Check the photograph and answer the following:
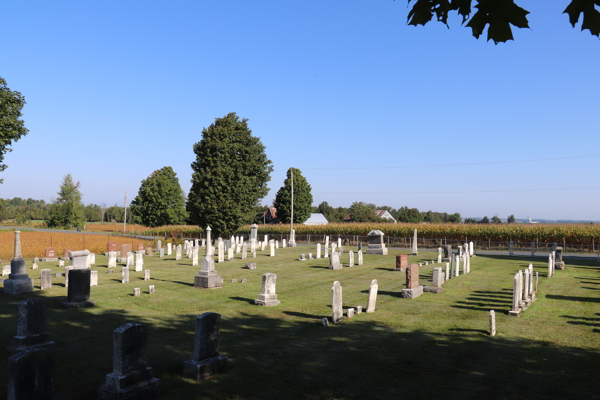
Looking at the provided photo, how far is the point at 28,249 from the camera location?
32688mm

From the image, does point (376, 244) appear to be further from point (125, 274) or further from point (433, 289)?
point (125, 274)

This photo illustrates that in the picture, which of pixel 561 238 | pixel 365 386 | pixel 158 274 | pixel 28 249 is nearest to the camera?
pixel 365 386

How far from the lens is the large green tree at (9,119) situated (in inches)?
1254

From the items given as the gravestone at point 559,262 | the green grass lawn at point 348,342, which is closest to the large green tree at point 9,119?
the green grass lawn at point 348,342

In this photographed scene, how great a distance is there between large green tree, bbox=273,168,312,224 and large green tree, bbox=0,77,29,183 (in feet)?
150

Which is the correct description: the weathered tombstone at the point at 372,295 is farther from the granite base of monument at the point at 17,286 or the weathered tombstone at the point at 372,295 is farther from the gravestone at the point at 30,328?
the granite base of monument at the point at 17,286

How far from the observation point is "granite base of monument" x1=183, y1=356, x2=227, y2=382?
7.50 meters

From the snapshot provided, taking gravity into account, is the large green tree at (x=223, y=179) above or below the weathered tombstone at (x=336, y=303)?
above

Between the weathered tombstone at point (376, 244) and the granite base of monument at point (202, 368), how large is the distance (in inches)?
1037

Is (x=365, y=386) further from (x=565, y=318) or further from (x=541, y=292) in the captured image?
(x=541, y=292)

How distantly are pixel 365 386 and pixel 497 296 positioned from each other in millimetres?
10455

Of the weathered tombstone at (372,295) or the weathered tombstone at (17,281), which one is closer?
the weathered tombstone at (372,295)

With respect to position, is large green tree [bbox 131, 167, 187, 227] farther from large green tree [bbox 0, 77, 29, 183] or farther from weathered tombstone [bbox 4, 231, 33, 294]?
weathered tombstone [bbox 4, 231, 33, 294]

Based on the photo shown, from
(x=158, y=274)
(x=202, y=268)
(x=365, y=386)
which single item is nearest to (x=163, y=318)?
(x=202, y=268)
